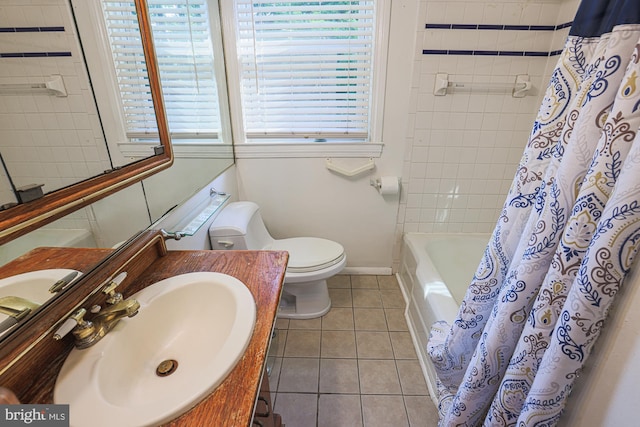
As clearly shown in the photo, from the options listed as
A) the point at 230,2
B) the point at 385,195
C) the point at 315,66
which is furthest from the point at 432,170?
the point at 230,2

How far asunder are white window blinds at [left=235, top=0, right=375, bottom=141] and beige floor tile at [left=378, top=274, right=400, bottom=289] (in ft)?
3.55

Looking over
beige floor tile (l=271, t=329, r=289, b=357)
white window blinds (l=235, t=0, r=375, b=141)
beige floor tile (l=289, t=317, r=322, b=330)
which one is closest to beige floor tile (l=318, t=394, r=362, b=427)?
beige floor tile (l=271, t=329, r=289, b=357)

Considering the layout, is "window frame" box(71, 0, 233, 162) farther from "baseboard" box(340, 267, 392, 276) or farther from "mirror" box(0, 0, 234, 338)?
"baseboard" box(340, 267, 392, 276)

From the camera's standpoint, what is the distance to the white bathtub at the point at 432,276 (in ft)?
4.88

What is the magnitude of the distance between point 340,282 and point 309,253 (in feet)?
1.83

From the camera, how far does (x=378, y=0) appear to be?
169 cm

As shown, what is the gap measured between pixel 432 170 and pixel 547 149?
1317 mm

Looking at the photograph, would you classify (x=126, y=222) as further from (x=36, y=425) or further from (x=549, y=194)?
(x=549, y=194)

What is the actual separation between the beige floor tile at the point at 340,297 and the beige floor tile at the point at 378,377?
0.47 m

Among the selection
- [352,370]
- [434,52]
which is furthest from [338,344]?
[434,52]

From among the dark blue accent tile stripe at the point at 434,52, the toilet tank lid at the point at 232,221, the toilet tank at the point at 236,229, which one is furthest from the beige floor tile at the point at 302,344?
the dark blue accent tile stripe at the point at 434,52

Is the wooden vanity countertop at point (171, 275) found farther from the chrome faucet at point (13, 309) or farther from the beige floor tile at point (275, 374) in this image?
the beige floor tile at point (275, 374)

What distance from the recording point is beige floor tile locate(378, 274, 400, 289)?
2.21 metres

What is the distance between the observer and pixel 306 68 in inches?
72.7
